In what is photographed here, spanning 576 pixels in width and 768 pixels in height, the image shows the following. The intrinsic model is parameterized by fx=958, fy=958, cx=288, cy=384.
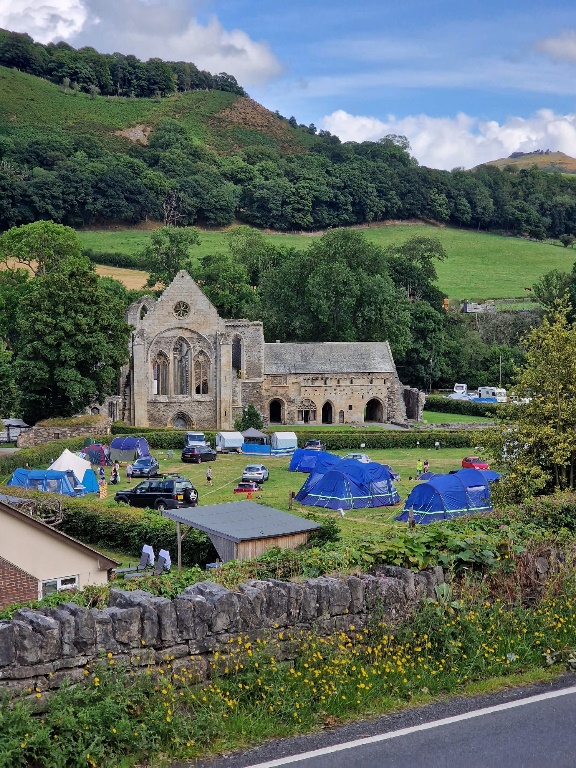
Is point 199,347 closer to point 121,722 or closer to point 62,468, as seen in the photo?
point 62,468

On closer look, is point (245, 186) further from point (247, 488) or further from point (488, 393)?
point (247, 488)

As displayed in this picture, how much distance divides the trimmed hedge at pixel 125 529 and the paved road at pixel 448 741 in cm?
1822

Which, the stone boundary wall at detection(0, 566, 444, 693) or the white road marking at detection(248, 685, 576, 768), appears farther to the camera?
the stone boundary wall at detection(0, 566, 444, 693)

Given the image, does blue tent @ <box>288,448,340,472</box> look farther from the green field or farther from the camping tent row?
the green field

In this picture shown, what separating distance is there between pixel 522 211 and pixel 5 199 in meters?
90.7

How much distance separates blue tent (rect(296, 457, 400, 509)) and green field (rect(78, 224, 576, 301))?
85246 millimetres

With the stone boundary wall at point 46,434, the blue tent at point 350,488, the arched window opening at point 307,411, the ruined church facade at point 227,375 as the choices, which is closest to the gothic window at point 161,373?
the ruined church facade at point 227,375

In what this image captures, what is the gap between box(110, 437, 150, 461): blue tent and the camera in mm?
51875

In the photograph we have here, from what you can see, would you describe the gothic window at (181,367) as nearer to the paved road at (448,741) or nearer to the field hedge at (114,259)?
the field hedge at (114,259)

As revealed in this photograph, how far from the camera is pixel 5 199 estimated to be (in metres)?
130

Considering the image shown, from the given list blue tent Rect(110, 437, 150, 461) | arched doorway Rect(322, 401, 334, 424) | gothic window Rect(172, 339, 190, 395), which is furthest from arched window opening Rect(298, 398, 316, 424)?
blue tent Rect(110, 437, 150, 461)

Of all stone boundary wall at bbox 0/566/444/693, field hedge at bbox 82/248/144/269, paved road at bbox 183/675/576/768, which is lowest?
paved road at bbox 183/675/576/768

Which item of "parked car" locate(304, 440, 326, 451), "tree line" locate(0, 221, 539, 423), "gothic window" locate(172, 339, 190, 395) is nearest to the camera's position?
"parked car" locate(304, 440, 326, 451)

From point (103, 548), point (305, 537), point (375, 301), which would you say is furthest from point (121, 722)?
point (375, 301)
